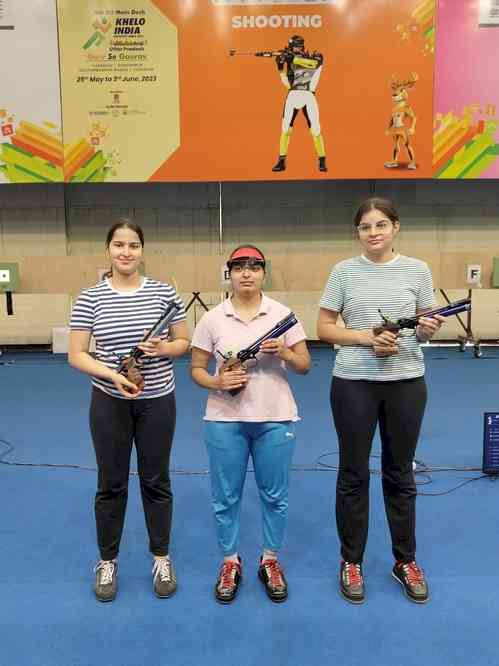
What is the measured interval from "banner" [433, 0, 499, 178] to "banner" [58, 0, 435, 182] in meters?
0.20

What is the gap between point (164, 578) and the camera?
231cm

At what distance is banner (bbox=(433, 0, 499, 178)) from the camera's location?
23.3ft

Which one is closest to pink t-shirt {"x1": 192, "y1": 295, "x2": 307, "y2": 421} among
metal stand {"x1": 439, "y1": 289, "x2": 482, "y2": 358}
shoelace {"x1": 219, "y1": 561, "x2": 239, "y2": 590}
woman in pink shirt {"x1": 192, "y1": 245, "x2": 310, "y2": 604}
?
woman in pink shirt {"x1": 192, "y1": 245, "x2": 310, "y2": 604}

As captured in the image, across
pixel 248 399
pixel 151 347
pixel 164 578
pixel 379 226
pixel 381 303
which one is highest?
pixel 379 226

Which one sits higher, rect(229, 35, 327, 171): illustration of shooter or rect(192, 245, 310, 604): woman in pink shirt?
rect(229, 35, 327, 171): illustration of shooter

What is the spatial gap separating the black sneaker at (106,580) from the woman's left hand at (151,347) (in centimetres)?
97

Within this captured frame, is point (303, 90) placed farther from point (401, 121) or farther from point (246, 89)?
point (401, 121)

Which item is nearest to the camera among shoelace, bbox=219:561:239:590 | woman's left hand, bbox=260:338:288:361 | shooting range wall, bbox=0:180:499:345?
woman's left hand, bbox=260:338:288:361

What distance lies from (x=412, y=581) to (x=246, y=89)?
651 cm

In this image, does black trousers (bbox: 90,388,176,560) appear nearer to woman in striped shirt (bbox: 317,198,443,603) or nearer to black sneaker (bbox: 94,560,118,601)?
black sneaker (bbox: 94,560,118,601)

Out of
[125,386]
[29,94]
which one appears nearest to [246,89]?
[29,94]

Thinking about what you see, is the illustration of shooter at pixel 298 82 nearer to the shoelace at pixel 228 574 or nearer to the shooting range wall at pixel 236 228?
the shooting range wall at pixel 236 228

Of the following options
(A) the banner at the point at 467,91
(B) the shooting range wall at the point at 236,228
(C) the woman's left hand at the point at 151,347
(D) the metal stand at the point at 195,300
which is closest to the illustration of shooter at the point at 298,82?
(B) the shooting range wall at the point at 236,228

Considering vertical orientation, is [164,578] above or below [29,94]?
below
